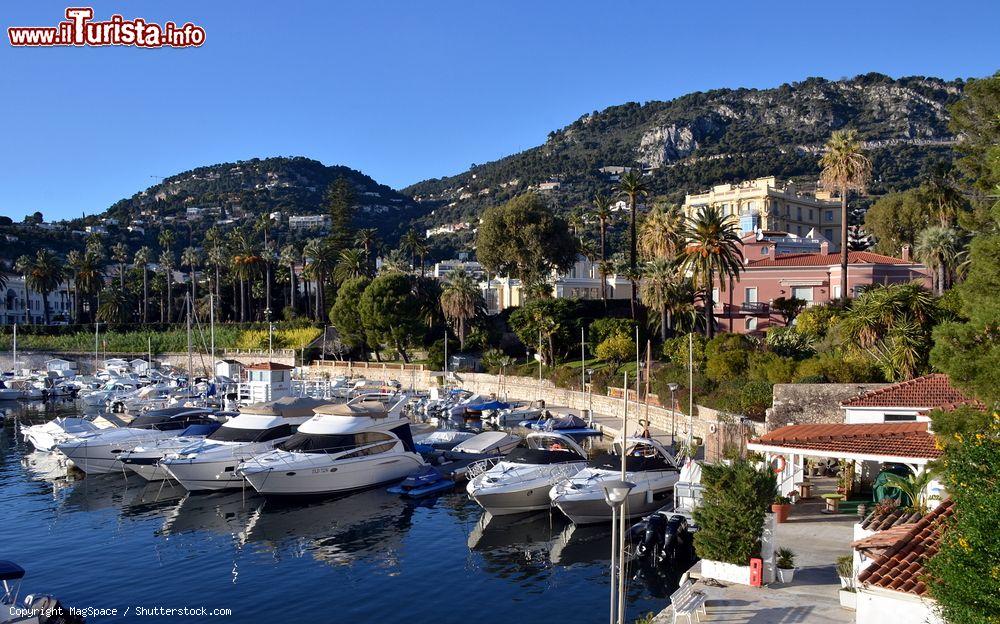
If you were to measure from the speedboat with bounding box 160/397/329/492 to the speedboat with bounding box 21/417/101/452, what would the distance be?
9.66 metres

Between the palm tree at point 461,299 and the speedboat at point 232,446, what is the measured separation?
35.5 m

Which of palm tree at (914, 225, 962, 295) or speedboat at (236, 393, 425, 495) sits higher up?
palm tree at (914, 225, 962, 295)

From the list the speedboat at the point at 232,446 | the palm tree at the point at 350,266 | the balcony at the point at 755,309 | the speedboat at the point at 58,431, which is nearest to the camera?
the speedboat at the point at 232,446

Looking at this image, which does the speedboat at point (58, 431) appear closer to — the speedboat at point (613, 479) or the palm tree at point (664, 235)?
the speedboat at point (613, 479)

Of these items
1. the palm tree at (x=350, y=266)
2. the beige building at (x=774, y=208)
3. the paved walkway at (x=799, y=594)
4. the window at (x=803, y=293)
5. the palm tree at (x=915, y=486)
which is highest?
the beige building at (x=774, y=208)

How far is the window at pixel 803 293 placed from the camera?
219 feet

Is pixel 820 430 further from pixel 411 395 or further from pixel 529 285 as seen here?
pixel 529 285

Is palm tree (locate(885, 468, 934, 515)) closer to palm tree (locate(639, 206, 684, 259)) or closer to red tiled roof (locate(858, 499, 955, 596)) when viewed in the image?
red tiled roof (locate(858, 499, 955, 596))

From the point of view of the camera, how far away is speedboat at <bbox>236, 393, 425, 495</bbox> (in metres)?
34.2

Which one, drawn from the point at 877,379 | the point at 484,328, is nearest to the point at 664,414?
the point at 877,379

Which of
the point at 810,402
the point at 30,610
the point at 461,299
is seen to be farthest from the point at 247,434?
the point at 461,299

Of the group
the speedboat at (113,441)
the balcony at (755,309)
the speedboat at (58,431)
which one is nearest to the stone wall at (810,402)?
the speedboat at (113,441)

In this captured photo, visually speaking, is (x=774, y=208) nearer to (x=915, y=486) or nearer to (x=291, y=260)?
(x=291, y=260)

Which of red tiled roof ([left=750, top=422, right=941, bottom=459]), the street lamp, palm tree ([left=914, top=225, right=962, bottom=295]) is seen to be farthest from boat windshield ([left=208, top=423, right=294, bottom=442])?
palm tree ([left=914, top=225, right=962, bottom=295])
